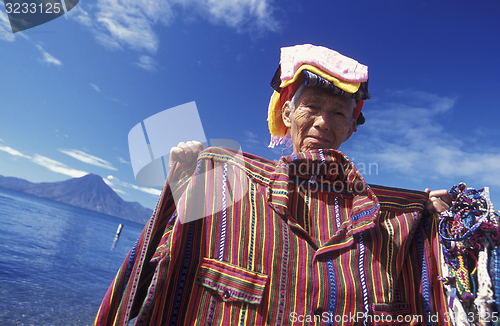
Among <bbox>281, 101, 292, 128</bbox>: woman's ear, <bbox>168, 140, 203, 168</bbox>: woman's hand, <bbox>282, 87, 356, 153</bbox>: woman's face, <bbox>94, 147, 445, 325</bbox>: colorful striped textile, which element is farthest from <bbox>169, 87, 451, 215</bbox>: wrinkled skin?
<bbox>168, 140, 203, 168</bbox>: woman's hand

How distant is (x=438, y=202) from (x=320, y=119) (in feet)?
3.28

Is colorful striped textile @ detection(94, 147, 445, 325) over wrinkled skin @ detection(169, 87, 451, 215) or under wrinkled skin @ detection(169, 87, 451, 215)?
under

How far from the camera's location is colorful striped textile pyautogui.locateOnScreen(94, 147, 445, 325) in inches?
52.5

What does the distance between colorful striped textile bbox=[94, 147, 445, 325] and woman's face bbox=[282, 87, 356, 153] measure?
231 mm

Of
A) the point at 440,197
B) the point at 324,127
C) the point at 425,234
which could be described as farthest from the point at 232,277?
the point at 440,197

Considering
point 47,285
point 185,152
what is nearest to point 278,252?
point 185,152

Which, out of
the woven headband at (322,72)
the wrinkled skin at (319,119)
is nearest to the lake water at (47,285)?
the wrinkled skin at (319,119)

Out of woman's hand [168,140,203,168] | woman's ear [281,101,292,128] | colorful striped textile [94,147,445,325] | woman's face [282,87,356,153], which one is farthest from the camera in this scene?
woman's ear [281,101,292,128]

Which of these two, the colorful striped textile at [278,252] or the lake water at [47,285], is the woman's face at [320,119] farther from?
the lake water at [47,285]

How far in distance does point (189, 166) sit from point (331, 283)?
1091 millimetres

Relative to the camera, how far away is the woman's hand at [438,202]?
1.76 meters
